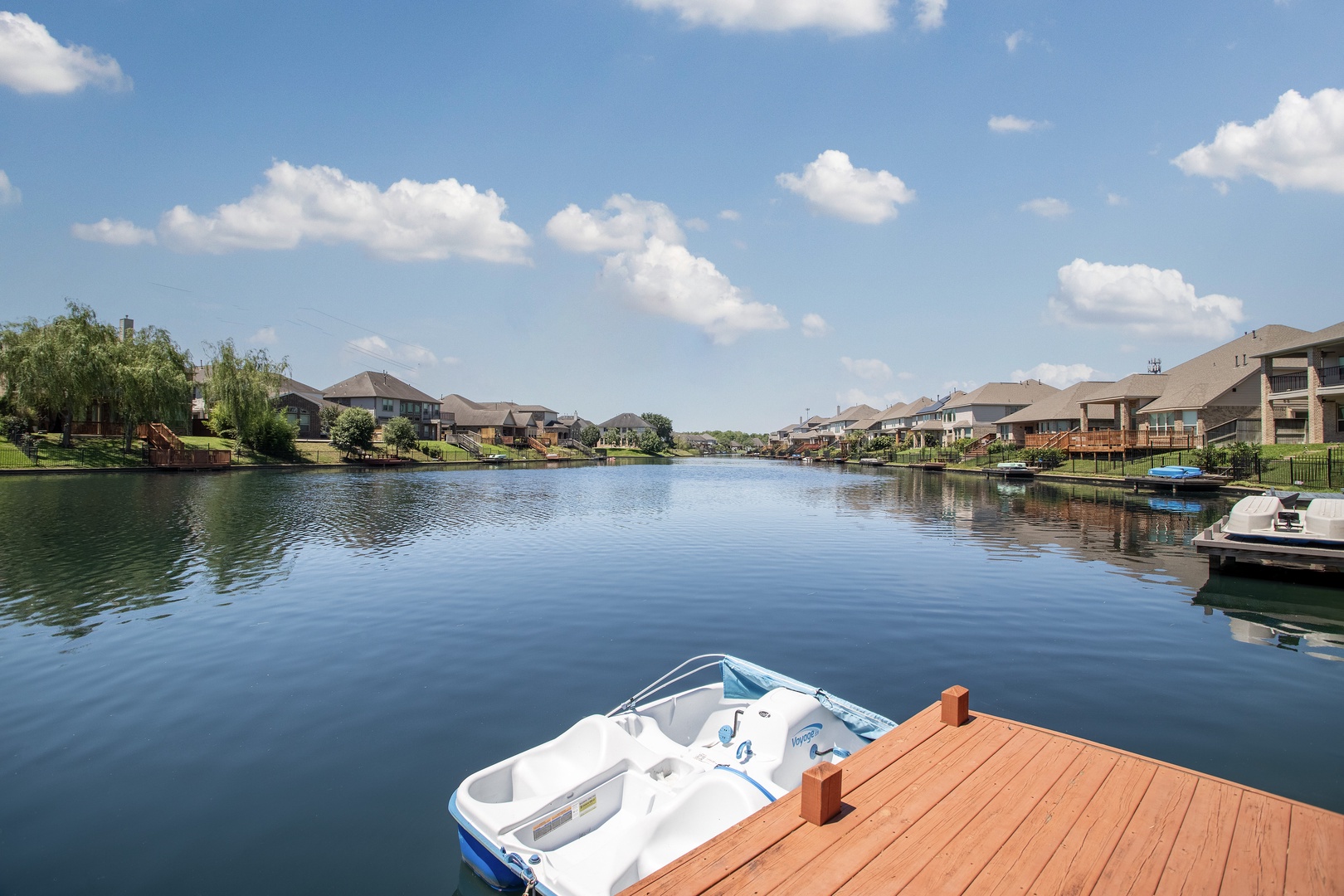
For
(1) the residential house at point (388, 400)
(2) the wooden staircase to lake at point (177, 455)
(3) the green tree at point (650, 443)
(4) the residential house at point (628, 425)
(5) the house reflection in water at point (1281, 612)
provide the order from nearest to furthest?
(5) the house reflection in water at point (1281, 612), (2) the wooden staircase to lake at point (177, 455), (1) the residential house at point (388, 400), (3) the green tree at point (650, 443), (4) the residential house at point (628, 425)

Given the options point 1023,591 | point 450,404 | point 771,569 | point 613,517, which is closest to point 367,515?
point 613,517

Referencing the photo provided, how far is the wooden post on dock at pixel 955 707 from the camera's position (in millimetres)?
7066

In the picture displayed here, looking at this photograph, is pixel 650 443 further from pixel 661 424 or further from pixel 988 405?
pixel 988 405

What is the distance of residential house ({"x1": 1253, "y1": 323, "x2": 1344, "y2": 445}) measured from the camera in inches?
→ 1748

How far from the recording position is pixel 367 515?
3356cm

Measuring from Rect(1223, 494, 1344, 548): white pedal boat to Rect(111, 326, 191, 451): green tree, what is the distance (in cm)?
7293

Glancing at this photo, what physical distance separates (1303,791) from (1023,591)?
10.5 m

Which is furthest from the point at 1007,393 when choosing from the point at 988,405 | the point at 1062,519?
the point at 1062,519

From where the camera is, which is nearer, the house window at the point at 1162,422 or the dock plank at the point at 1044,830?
the dock plank at the point at 1044,830

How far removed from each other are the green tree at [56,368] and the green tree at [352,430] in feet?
71.4

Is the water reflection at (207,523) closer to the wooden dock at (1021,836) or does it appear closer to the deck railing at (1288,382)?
the wooden dock at (1021,836)

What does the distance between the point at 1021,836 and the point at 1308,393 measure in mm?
57809

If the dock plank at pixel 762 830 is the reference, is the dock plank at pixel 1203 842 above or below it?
below

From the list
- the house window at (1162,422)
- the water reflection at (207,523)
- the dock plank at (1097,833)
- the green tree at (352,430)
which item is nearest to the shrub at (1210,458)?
the house window at (1162,422)
